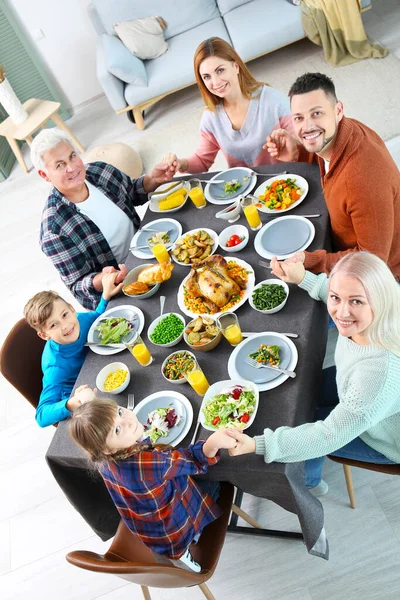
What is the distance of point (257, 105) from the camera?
2412mm

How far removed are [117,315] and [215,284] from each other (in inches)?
18.3

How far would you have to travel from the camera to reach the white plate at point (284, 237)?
1891 mm

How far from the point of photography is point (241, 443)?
4.52 ft

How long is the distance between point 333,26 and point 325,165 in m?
2.78

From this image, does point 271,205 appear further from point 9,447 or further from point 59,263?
point 9,447

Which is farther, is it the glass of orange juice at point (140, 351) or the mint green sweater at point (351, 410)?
the glass of orange juice at point (140, 351)

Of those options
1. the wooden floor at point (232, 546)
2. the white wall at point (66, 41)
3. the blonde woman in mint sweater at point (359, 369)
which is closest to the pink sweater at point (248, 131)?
the wooden floor at point (232, 546)

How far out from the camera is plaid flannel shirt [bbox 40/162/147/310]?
2287 mm

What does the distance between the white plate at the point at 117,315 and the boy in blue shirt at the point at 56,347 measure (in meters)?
0.06

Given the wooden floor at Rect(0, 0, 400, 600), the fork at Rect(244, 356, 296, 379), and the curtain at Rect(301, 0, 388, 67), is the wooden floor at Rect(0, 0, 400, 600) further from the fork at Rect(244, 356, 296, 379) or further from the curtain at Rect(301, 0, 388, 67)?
the curtain at Rect(301, 0, 388, 67)

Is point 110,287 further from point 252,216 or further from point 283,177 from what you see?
point 283,177

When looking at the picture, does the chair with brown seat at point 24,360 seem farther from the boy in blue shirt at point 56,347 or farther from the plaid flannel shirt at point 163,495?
the plaid flannel shirt at point 163,495

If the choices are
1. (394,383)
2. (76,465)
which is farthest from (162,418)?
(394,383)

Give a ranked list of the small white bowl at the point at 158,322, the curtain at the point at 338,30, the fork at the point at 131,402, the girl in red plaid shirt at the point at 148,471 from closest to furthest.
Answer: the girl in red plaid shirt at the point at 148,471 → the fork at the point at 131,402 → the small white bowl at the point at 158,322 → the curtain at the point at 338,30
